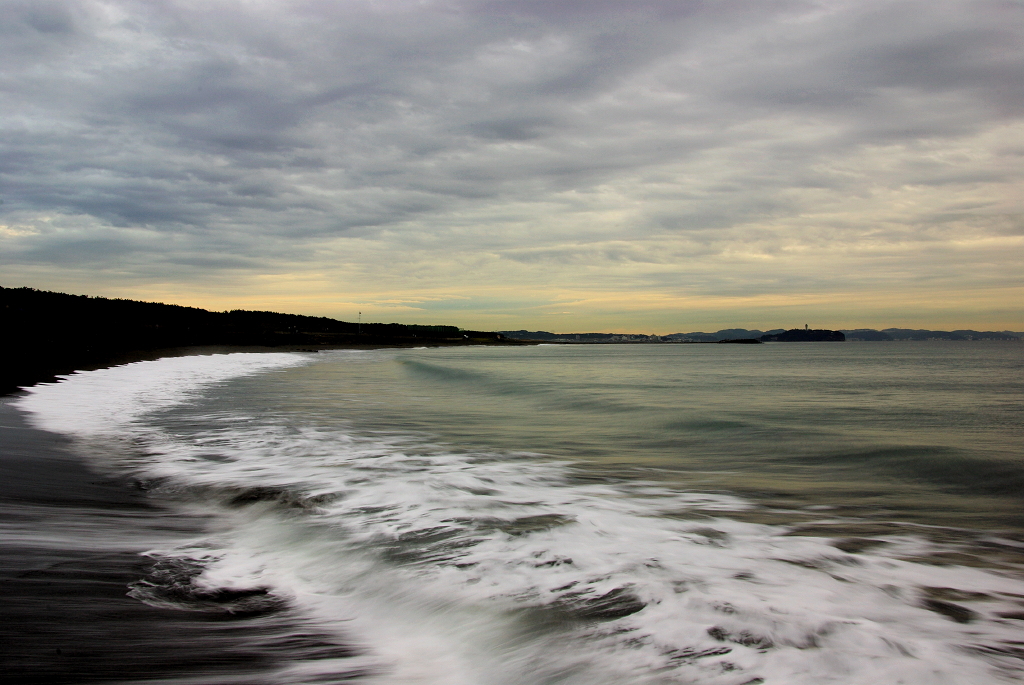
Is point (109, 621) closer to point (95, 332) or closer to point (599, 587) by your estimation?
point (599, 587)

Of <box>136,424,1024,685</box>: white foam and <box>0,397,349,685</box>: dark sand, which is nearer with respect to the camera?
<box>0,397,349,685</box>: dark sand

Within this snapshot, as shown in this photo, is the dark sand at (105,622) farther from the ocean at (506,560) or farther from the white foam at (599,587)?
the white foam at (599,587)

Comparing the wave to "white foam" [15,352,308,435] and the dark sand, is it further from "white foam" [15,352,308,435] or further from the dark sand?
"white foam" [15,352,308,435]

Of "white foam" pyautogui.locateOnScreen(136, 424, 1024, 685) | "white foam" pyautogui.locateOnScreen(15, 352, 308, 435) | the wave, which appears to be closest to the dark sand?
"white foam" pyautogui.locateOnScreen(136, 424, 1024, 685)

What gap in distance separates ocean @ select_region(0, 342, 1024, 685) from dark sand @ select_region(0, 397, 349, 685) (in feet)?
0.06

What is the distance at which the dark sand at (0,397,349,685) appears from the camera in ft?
9.93

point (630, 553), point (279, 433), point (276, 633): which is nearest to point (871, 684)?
point (630, 553)

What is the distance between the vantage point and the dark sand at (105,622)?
303 cm

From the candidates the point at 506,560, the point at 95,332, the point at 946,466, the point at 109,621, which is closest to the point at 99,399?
the point at 109,621

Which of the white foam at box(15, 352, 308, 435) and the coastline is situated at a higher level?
the coastline

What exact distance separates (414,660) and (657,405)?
59.1 ft

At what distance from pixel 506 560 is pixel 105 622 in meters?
2.76

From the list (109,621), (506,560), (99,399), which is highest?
(109,621)

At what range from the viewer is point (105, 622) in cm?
349
